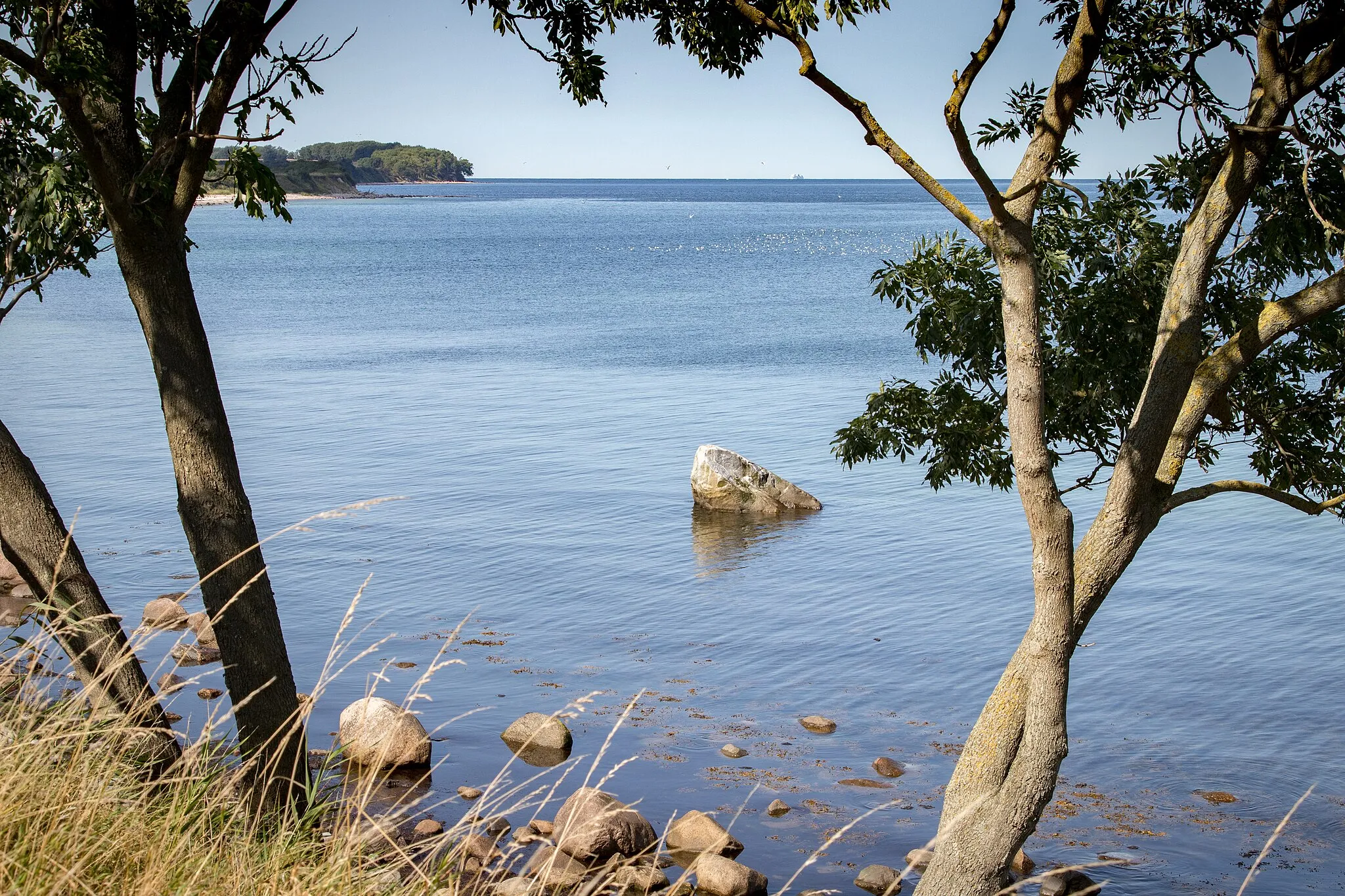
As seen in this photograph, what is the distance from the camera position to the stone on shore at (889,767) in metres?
12.7

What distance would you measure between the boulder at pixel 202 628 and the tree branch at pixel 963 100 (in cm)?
1147

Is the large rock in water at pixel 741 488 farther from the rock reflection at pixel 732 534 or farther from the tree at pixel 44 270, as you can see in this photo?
the tree at pixel 44 270

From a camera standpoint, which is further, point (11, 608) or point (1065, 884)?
point (11, 608)

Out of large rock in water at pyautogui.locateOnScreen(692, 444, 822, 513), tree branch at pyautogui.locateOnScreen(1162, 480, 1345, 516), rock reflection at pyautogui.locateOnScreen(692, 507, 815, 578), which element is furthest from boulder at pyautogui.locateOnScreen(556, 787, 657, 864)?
large rock in water at pyautogui.locateOnScreen(692, 444, 822, 513)

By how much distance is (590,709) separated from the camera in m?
14.4

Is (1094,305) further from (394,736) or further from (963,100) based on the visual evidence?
(394,736)

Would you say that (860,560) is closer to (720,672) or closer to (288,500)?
(720,672)

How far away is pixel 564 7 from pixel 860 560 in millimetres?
12244

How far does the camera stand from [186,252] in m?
8.30

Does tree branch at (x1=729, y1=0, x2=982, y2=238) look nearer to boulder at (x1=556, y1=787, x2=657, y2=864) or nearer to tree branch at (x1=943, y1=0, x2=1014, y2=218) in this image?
tree branch at (x1=943, y1=0, x2=1014, y2=218)

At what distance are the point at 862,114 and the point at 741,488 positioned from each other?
1513cm

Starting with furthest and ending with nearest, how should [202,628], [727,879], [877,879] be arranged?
[202,628]
[877,879]
[727,879]

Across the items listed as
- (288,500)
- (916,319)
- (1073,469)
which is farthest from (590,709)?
(1073,469)

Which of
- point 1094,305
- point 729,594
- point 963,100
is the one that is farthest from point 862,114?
point 729,594
